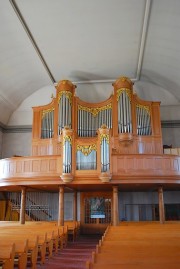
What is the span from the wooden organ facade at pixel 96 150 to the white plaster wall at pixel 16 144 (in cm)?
256

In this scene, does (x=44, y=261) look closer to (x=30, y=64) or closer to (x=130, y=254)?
(x=130, y=254)

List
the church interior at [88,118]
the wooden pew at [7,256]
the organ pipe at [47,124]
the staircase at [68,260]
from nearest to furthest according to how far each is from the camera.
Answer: the wooden pew at [7,256], the staircase at [68,260], the church interior at [88,118], the organ pipe at [47,124]

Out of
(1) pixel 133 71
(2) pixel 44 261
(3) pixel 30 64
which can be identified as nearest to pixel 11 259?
(2) pixel 44 261

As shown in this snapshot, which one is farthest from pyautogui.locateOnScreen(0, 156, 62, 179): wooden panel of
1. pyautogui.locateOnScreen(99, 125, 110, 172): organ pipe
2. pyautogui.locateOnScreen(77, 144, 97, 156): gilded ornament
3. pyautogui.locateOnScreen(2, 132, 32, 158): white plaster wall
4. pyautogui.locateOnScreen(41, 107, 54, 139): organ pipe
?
pyautogui.locateOnScreen(2, 132, 32, 158): white plaster wall

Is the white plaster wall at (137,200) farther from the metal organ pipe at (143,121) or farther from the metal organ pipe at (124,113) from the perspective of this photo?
the metal organ pipe at (124,113)

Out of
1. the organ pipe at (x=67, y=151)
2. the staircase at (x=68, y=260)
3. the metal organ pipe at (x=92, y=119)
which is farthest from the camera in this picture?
the metal organ pipe at (x=92, y=119)

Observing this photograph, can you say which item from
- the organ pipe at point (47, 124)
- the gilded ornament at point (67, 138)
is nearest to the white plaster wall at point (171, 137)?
the organ pipe at point (47, 124)

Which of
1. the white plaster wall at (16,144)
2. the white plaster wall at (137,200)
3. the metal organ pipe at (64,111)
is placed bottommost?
the white plaster wall at (137,200)

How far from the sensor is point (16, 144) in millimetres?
18188

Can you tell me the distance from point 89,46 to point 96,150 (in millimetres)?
5169

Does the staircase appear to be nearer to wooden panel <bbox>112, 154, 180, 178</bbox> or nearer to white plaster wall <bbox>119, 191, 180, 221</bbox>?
wooden panel <bbox>112, 154, 180, 178</bbox>

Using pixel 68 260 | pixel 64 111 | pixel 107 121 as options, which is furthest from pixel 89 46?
pixel 68 260

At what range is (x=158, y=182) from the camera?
12.3 metres

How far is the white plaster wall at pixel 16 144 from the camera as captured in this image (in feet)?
59.3
